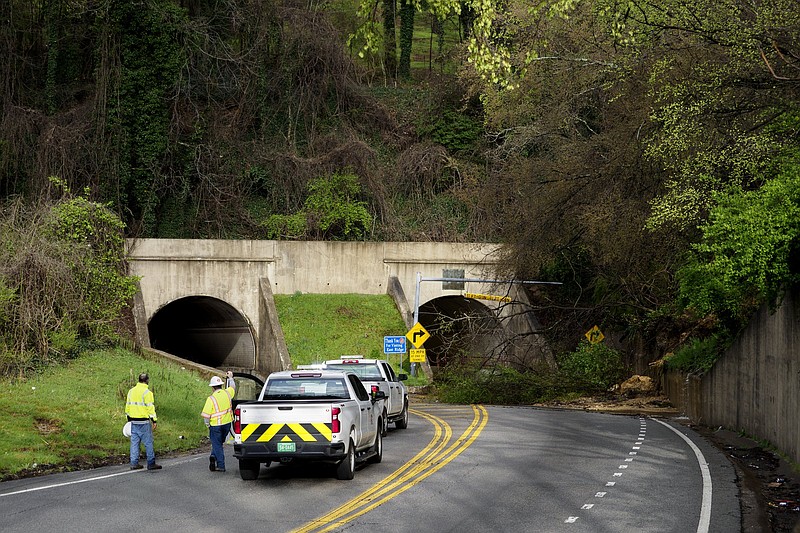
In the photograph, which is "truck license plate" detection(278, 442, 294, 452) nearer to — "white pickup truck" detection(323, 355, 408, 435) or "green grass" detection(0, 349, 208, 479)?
"green grass" detection(0, 349, 208, 479)

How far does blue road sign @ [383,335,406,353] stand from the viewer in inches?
1780

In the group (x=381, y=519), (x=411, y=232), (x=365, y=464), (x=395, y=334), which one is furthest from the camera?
(x=411, y=232)

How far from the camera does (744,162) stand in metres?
19.7

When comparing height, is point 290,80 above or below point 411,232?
above

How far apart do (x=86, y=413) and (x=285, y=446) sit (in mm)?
9610

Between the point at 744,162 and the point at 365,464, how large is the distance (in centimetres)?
923

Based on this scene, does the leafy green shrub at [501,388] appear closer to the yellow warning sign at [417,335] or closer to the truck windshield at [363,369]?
the yellow warning sign at [417,335]

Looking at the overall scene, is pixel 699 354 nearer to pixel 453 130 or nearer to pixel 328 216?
pixel 328 216

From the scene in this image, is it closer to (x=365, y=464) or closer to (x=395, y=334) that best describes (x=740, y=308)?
(x=365, y=464)

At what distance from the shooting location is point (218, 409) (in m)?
17.6

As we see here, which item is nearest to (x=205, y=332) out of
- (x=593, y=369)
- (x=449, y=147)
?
(x=449, y=147)

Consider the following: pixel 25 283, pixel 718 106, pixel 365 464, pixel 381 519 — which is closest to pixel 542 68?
pixel 718 106

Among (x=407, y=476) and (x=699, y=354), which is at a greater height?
(x=699, y=354)

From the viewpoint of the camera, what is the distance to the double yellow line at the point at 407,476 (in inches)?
475
